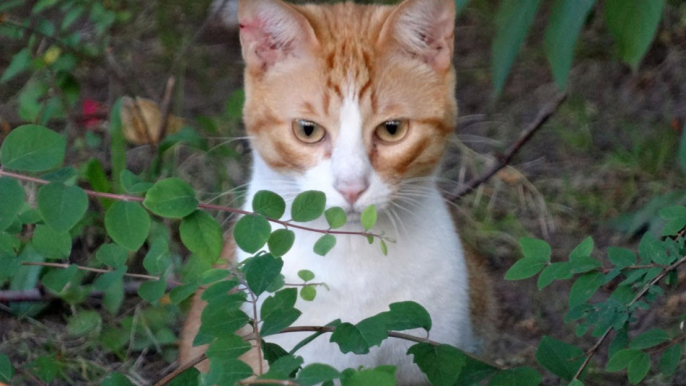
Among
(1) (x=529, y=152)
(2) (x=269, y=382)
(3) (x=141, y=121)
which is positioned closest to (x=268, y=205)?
(2) (x=269, y=382)

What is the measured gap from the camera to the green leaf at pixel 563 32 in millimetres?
1548

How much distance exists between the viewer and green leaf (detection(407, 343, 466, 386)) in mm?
1645

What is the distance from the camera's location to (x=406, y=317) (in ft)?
5.24

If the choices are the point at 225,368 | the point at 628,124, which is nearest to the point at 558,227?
the point at 628,124

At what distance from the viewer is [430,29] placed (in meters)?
2.32

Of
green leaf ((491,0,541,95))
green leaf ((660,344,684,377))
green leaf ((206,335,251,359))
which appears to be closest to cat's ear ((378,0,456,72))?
green leaf ((491,0,541,95))

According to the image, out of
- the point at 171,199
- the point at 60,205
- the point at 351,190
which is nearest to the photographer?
the point at 60,205

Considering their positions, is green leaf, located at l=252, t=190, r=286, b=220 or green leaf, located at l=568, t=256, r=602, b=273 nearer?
green leaf, located at l=252, t=190, r=286, b=220

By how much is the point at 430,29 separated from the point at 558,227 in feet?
5.21

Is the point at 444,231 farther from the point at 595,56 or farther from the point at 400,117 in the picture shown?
the point at 595,56

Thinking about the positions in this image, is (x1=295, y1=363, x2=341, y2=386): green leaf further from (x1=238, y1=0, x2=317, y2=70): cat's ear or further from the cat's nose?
(x1=238, y1=0, x2=317, y2=70): cat's ear

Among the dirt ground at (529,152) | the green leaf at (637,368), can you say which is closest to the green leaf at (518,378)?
Result: the green leaf at (637,368)

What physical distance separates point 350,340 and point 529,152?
2744mm

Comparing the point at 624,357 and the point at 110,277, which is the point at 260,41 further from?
the point at 624,357
